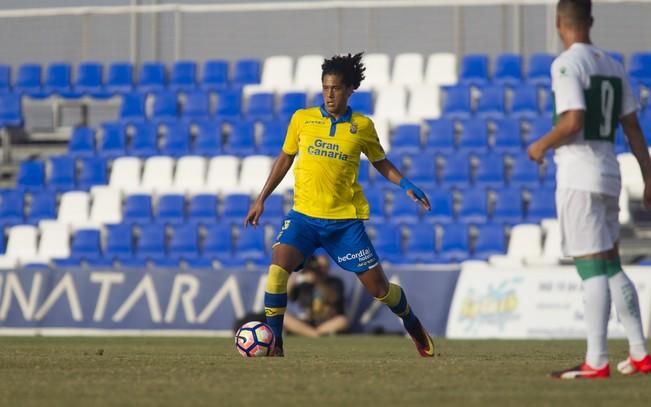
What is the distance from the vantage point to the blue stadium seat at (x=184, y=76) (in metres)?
25.4

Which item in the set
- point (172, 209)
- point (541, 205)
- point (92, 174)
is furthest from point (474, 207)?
point (92, 174)

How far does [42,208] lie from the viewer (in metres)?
23.8

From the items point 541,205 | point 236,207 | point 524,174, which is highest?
point 524,174

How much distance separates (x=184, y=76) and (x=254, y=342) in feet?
50.0

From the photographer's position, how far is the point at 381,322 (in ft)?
64.8

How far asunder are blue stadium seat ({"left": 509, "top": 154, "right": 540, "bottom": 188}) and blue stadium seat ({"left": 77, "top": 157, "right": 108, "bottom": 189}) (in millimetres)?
7238

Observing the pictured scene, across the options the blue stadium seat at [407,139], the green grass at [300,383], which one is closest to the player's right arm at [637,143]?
the green grass at [300,383]

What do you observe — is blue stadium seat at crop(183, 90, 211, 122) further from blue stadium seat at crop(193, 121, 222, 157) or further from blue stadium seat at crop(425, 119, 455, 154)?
blue stadium seat at crop(425, 119, 455, 154)

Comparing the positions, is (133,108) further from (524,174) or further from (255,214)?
(255,214)

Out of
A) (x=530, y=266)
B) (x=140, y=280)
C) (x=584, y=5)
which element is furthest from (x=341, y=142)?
(x=140, y=280)

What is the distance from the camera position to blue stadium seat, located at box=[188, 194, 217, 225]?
74.9 feet

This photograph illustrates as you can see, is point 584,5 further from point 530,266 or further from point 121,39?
point 121,39

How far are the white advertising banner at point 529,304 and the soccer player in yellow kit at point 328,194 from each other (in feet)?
26.0

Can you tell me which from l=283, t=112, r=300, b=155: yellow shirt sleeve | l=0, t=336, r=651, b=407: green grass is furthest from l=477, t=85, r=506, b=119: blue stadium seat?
l=0, t=336, r=651, b=407: green grass
